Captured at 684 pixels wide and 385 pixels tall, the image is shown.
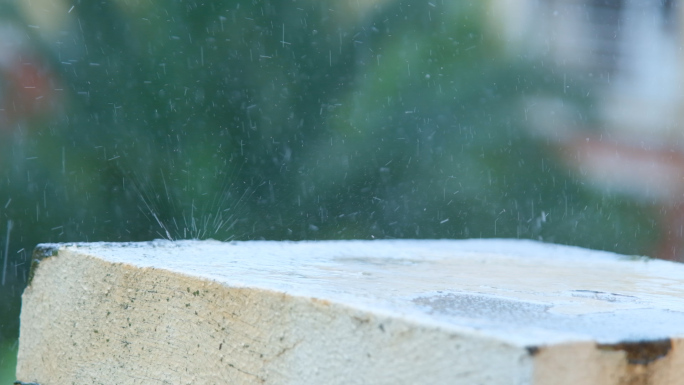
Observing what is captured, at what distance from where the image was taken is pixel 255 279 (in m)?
1.21

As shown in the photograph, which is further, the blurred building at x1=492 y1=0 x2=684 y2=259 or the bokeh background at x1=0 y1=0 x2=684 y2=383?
the blurred building at x1=492 y1=0 x2=684 y2=259

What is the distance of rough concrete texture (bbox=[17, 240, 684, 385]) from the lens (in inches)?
33.9

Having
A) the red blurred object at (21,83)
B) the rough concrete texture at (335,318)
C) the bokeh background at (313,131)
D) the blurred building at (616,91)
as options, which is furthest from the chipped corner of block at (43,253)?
the blurred building at (616,91)

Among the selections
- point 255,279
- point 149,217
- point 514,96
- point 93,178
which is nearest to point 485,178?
point 514,96

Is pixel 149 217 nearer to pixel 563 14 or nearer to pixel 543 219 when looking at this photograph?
pixel 543 219

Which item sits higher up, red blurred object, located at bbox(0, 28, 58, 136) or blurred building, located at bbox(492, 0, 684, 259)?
red blurred object, located at bbox(0, 28, 58, 136)

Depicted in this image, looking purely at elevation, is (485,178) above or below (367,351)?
below

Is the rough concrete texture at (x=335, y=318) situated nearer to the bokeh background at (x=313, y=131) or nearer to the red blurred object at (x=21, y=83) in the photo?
the bokeh background at (x=313, y=131)

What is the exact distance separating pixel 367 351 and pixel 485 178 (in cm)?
359

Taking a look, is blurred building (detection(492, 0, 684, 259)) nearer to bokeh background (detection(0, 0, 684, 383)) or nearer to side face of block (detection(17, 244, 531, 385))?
bokeh background (detection(0, 0, 684, 383))

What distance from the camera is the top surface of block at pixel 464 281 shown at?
94cm

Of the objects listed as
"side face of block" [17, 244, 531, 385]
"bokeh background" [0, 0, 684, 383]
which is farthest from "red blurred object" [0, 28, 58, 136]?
"side face of block" [17, 244, 531, 385]

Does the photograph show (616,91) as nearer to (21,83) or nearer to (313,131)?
(313,131)

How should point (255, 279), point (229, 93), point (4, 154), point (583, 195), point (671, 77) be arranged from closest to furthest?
point (255, 279) → point (4, 154) → point (229, 93) → point (583, 195) → point (671, 77)
